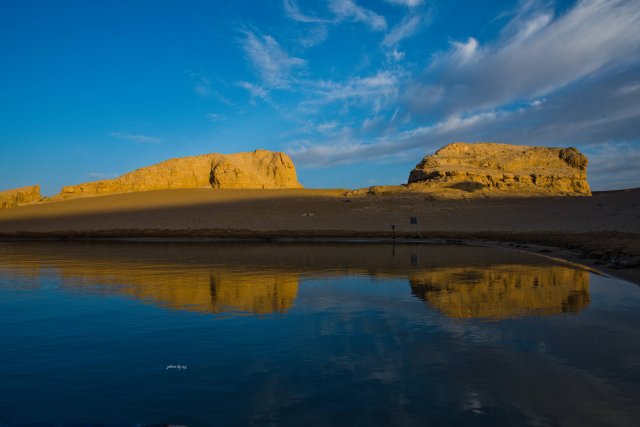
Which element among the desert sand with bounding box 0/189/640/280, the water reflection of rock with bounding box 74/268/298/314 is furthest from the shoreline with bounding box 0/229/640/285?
the water reflection of rock with bounding box 74/268/298/314

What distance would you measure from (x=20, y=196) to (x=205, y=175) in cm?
4607

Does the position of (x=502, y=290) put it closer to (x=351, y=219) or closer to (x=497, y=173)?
(x=351, y=219)

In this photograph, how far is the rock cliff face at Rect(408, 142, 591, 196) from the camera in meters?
79.2

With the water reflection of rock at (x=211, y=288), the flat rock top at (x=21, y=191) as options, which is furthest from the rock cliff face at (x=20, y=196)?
the water reflection of rock at (x=211, y=288)

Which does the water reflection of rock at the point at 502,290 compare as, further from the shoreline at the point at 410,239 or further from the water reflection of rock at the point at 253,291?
the water reflection of rock at the point at 253,291

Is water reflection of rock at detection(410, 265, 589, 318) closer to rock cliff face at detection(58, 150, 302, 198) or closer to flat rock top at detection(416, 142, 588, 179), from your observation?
flat rock top at detection(416, 142, 588, 179)

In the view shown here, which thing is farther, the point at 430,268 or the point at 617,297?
the point at 430,268

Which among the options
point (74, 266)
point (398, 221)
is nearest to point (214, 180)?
point (398, 221)

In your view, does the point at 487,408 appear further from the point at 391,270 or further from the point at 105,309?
the point at 391,270

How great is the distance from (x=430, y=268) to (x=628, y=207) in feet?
143

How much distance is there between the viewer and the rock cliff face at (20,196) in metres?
97.0

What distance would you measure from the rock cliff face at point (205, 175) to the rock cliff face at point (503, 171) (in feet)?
185

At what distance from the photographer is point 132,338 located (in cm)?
731

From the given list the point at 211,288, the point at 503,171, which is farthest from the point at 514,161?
the point at 211,288
